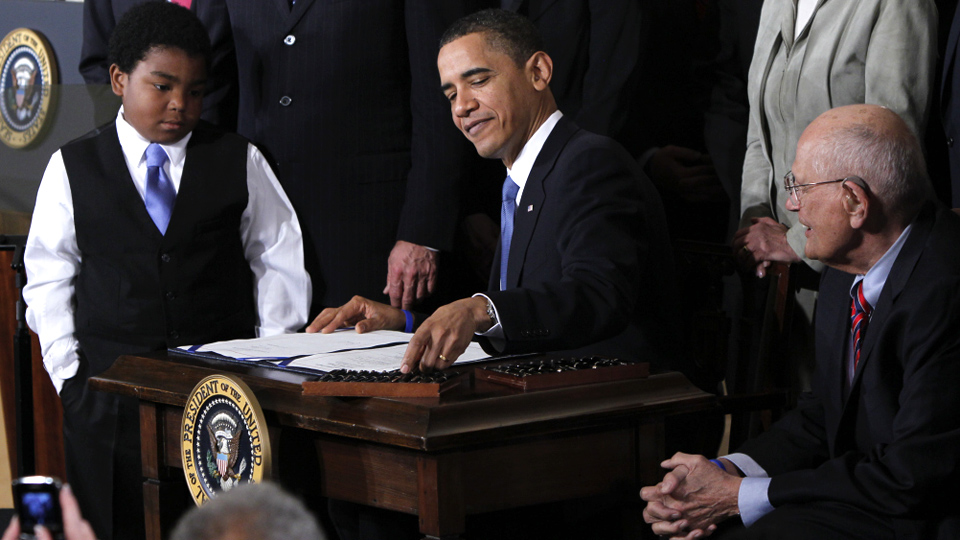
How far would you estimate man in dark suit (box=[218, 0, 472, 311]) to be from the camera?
306cm

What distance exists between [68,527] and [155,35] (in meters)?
2.02

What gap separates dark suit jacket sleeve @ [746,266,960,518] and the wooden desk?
0.80 ft

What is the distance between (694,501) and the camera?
1.92 metres

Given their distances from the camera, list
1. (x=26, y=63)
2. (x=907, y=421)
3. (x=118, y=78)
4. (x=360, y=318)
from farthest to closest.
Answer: (x=26, y=63), (x=118, y=78), (x=360, y=318), (x=907, y=421)

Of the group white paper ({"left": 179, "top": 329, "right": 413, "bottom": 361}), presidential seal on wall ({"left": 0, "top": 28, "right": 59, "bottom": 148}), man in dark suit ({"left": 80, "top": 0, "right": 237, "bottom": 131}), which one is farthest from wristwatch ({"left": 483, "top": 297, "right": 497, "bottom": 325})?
presidential seal on wall ({"left": 0, "top": 28, "right": 59, "bottom": 148})

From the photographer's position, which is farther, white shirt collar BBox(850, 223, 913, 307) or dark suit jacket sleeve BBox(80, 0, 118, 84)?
dark suit jacket sleeve BBox(80, 0, 118, 84)

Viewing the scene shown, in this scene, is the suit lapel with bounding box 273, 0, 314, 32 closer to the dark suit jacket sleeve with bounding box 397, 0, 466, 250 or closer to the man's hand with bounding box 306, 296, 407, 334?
the dark suit jacket sleeve with bounding box 397, 0, 466, 250

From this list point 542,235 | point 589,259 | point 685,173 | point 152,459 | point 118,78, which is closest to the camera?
point 152,459

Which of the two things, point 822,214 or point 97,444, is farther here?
point 97,444

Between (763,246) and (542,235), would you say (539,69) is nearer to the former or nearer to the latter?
(542,235)

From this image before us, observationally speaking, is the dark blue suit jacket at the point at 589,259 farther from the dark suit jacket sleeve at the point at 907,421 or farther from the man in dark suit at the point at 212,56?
the man in dark suit at the point at 212,56

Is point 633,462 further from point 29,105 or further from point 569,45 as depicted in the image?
point 29,105

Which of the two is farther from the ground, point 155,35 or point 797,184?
point 155,35

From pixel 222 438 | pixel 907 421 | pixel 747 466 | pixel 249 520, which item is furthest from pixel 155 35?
pixel 249 520
